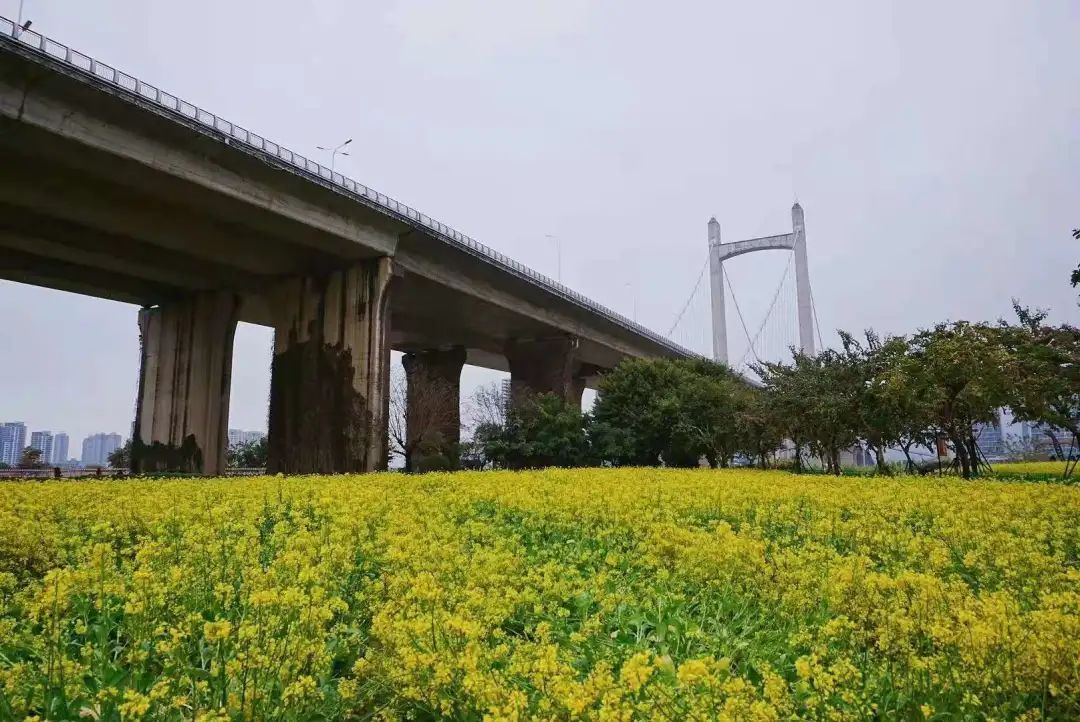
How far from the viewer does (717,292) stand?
50219 mm

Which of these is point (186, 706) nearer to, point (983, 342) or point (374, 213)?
point (983, 342)

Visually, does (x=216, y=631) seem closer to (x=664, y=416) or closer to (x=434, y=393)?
(x=664, y=416)

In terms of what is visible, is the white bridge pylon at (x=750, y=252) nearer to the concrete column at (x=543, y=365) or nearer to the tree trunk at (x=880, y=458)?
the concrete column at (x=543, y=365)

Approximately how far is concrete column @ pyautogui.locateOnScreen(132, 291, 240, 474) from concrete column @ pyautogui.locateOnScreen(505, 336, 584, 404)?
50.4 ft

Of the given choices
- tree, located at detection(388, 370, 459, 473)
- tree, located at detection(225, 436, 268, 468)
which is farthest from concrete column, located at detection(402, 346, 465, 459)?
tree, located at detection(225, 436, 268, 468)

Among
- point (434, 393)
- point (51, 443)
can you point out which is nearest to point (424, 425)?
point (434, 393)

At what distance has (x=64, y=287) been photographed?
2877cm

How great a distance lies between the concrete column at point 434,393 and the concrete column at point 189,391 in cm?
855

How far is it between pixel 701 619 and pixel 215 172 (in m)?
20.2

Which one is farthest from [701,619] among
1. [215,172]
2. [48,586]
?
[215,172]

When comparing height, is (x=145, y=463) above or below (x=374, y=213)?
below

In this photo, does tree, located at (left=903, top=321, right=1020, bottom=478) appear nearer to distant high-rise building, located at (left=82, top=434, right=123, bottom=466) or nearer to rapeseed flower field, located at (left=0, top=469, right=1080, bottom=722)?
rapeseed flower field, located at (left=0, top=469, right=1080, bottom=722)

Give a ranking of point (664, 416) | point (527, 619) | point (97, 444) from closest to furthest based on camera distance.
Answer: point (527, 619)
point (664, 416)
point (97, 444)

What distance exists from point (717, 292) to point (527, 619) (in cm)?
4861
